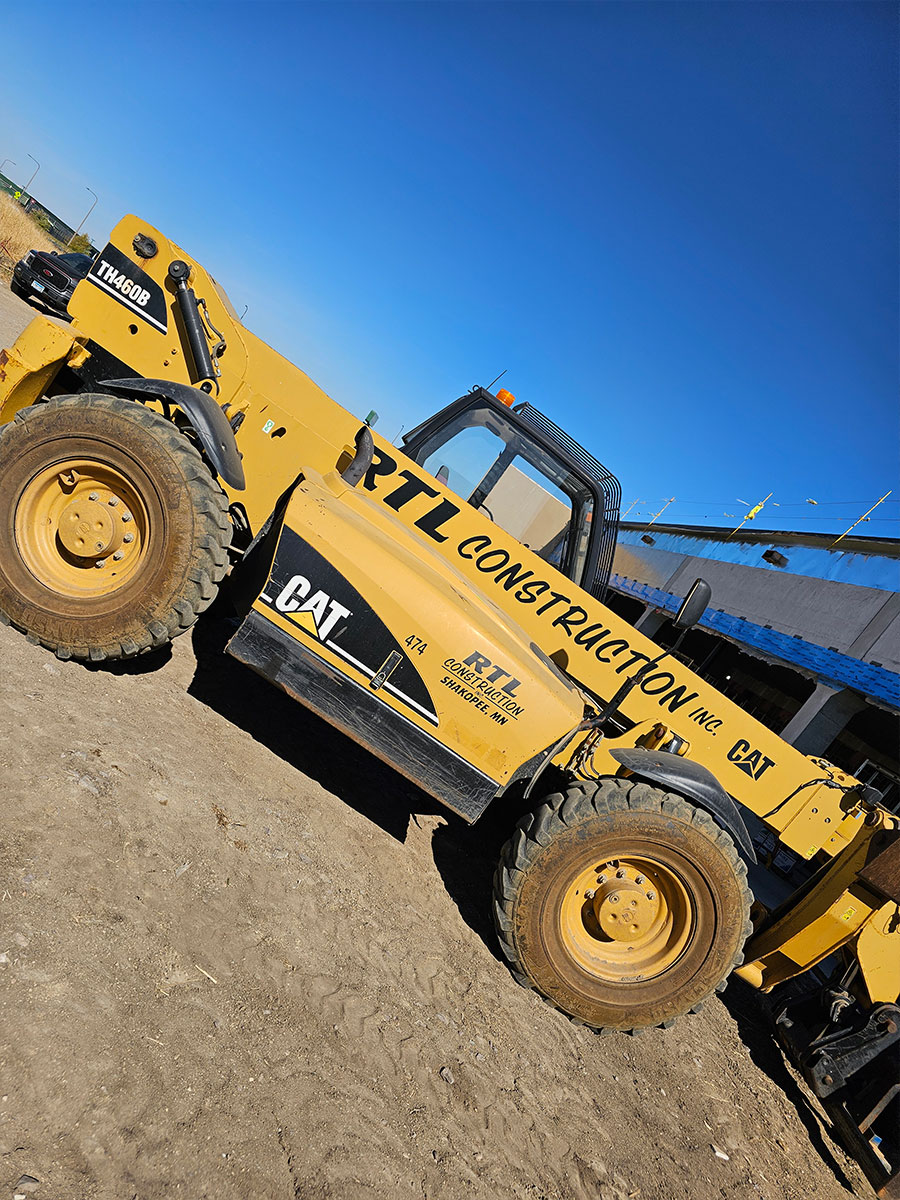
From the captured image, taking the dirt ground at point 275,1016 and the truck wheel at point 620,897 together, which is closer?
the dirt ground at point 275,1016

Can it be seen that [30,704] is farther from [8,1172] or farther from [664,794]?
[664,794]

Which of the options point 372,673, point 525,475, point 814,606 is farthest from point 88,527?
point 814,606

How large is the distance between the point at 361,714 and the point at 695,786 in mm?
1664

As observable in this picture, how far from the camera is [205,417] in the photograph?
11.0ft

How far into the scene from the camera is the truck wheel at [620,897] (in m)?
3.24

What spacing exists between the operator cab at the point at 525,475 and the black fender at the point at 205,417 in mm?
1157

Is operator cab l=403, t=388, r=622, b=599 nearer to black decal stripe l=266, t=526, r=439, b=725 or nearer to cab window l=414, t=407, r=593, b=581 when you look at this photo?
cab window l=414, t=407, r=593, b=581

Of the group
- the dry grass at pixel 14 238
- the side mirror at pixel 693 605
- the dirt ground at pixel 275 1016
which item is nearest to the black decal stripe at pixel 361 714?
the dirt ground at pixel 275 1016

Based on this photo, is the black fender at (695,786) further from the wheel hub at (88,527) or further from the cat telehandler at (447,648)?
the wheel hub at (88,527)

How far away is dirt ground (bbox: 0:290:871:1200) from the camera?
1793 mm

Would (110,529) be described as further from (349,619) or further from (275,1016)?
(275,1016)

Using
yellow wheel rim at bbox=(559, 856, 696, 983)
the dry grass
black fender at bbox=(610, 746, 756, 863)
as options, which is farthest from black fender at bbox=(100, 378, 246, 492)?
the dry grass

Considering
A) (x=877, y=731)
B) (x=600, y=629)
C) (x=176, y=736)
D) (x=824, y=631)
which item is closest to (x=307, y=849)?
(x=176, y=736)

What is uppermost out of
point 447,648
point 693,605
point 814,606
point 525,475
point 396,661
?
point 814,606
